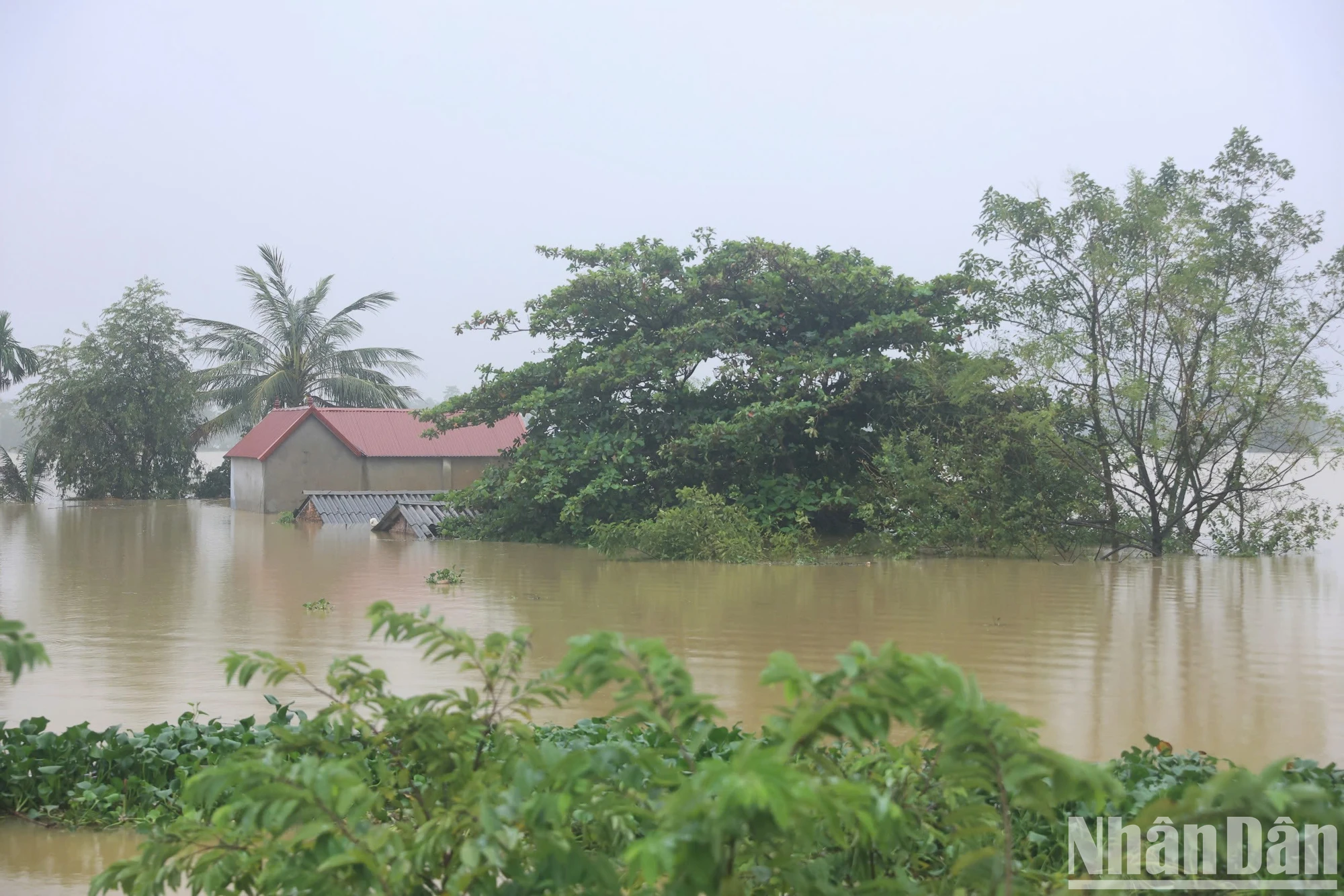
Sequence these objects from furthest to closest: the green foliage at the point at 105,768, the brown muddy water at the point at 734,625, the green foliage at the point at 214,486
Result: the green foliage at the point at 214,486, the brown muddy water at the point at 734,625, the green foliage at the point at 105,768

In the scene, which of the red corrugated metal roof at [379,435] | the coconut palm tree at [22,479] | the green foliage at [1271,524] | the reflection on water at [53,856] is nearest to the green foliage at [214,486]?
the coconut palm tree at [22,479]

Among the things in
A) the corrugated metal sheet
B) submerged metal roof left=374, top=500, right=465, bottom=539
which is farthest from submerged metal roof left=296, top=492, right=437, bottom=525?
the corrugated metal sheet

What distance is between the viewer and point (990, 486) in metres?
16.4

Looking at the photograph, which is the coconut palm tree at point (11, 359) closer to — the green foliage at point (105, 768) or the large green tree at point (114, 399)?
the large green tree at point (114, 399)

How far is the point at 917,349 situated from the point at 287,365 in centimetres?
2370

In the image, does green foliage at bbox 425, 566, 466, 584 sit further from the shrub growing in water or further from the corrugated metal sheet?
the shrub growing in water

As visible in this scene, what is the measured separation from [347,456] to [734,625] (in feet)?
68.8

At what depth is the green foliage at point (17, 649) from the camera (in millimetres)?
2055

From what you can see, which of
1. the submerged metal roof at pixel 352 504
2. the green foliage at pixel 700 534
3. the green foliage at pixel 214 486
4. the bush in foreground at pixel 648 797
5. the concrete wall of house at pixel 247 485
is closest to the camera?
the bush in foreground at pixel 648 797

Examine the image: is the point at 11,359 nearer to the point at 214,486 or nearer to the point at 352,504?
the point at 214,486

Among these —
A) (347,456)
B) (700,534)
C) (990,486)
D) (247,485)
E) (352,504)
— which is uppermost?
(347,456)

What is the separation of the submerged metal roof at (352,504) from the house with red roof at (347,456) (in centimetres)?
340

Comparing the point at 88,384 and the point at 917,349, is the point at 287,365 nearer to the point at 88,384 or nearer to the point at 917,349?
the point at 88,384

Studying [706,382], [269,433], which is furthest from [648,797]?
[269,433]
